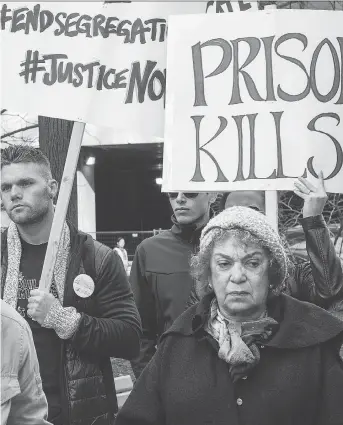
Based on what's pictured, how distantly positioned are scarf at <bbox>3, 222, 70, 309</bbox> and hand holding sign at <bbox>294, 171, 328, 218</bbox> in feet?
3.26

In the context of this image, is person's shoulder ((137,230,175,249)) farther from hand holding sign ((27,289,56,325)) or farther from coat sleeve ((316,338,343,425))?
coat sleeve ((316,338,343,425))

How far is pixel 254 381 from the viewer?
7.24 feet

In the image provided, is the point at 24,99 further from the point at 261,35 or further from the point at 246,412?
the point at 246,412

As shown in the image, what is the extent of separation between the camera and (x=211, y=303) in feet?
7.87

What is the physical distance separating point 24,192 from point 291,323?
50.6 inches

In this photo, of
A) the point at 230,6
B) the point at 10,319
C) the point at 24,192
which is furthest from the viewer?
the point at 230,6

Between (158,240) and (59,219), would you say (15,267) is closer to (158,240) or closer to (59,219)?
(59,219)

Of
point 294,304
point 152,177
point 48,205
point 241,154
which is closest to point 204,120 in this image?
point 241,154

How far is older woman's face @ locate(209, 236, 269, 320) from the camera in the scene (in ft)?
7.45

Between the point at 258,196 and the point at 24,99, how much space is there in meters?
1.16

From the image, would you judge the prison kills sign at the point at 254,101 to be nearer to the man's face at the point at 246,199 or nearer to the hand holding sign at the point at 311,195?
the hand holding sign at the point at 311,195

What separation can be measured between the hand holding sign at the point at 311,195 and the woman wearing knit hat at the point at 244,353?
0.46 m

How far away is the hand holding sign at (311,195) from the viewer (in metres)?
2.78

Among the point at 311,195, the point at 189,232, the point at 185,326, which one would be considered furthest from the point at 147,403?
the point at 189,232
